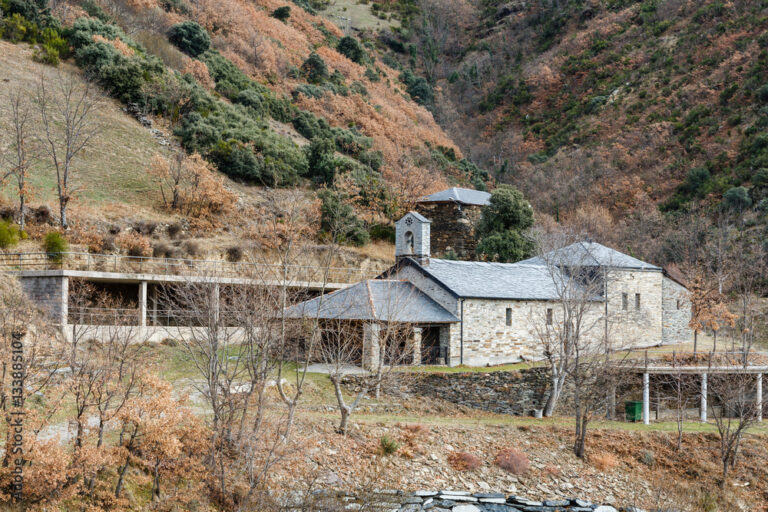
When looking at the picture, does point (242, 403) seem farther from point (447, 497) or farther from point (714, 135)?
point (714, 135)

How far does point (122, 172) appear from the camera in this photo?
41625 millimetres

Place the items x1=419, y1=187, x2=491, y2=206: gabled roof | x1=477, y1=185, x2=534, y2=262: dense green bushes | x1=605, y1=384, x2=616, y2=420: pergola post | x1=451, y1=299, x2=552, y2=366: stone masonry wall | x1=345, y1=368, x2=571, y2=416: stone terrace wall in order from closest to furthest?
x1=345, y1=368, x2=571, y2=416: stone terrace wall, x1=605, y1=384, x2=616, y2=420: pergola post, x1=451, y1=299, x2=552, y2=366: stone masonry wall, x1=477, y1=185, x2=534, y2=262: dense green bushes, x1=419, y1=187, x2=491, y2=206: gabled roof

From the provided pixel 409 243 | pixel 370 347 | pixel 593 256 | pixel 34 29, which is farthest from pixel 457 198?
pixel 34 29

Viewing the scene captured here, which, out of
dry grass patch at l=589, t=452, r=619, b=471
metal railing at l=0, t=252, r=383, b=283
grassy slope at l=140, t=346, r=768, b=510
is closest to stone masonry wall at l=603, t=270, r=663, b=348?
grassy slope at l=140, t=346, r=768, b=510

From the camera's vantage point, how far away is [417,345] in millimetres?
27125

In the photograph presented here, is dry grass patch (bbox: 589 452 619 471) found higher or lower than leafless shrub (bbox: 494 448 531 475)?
lower

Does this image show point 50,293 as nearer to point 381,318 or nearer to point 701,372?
point 381,318

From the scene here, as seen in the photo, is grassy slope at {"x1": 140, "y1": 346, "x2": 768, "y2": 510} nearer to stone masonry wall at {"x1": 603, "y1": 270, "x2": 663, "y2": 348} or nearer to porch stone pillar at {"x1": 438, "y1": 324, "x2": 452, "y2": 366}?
porch stone pillar at {"x1": 438, "y1": 324, "x2": 452, "y2": 366}

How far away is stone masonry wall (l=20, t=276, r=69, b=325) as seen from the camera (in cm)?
2623

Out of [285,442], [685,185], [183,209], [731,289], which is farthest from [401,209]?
[285,442]

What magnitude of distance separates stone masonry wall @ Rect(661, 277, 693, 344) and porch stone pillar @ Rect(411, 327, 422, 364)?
1755cm

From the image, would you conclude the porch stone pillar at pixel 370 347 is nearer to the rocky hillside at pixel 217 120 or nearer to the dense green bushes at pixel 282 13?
the rocky hillside at pixel 217 120

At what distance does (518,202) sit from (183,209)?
21.0 m

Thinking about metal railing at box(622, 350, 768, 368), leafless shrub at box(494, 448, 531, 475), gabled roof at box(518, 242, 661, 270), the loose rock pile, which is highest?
gabled roof at box(518, 242, 661, 270)
